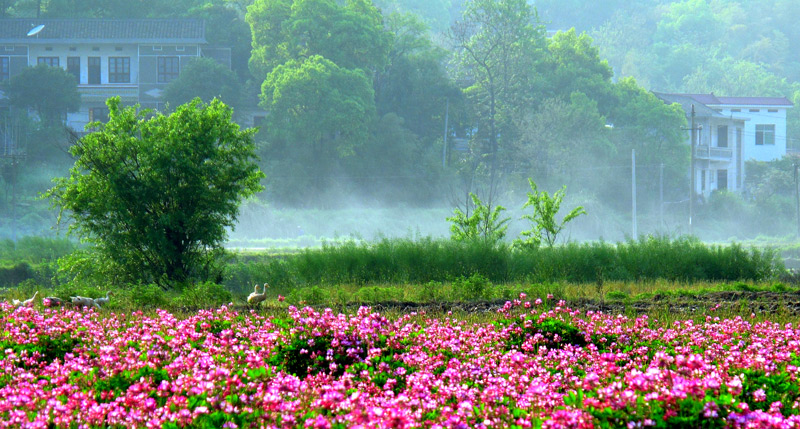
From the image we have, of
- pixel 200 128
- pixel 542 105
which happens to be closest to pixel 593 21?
pixel 542 105

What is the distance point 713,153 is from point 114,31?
4249 cm

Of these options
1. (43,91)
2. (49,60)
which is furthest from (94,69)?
(43,91)

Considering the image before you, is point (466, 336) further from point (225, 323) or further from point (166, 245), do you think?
point (166, 245)

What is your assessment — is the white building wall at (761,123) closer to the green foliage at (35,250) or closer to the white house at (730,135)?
the white house at (730,135)

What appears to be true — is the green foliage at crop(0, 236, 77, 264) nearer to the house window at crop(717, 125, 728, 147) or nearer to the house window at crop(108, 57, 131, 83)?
the house window at crop(108, 57, 131, 83)

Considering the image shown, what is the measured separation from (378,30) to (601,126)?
53.3ft

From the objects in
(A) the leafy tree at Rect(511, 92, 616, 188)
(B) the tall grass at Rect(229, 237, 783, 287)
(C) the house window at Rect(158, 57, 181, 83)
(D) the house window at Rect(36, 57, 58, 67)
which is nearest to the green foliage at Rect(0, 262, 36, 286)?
(B) the tall grass at Rect(229, 237, 783, 287)

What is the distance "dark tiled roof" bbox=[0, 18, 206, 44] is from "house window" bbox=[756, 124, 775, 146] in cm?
4303

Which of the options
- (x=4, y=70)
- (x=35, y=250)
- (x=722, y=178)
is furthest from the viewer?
(x=722, y=178)

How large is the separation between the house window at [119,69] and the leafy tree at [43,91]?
580 cm

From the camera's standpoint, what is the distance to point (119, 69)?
59344mm

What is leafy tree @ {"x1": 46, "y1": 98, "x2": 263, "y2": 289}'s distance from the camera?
18344mm

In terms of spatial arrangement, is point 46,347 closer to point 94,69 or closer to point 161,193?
point 161,193

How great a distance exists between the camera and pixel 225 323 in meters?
9.09
